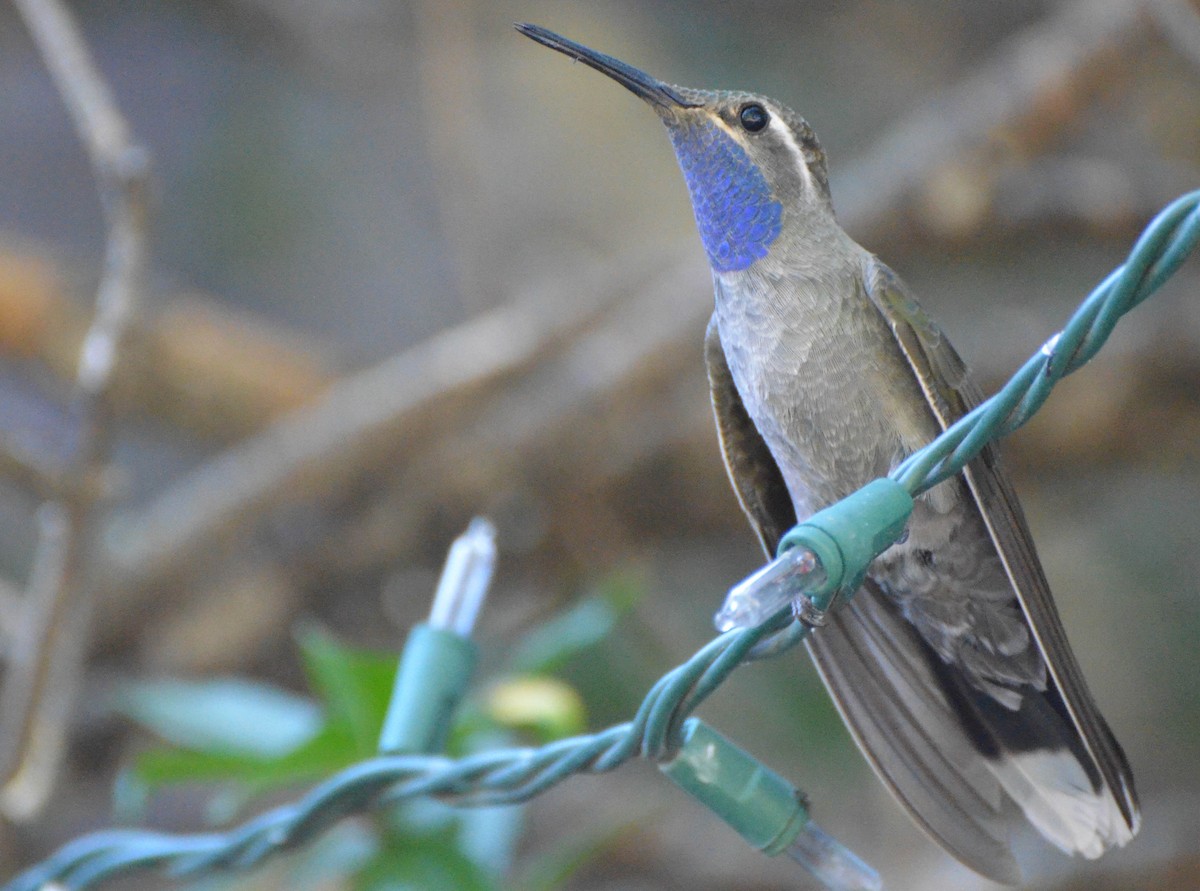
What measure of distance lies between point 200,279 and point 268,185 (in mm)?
491

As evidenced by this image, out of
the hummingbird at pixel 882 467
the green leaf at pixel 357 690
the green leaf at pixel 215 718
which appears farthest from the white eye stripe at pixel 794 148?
the green leaf at pixel 215 718

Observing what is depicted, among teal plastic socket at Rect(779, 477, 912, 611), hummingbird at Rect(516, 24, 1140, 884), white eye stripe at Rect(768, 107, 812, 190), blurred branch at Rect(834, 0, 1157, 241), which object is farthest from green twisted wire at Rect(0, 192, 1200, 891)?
blurred branch at Rect(834, 0, 1157, 241)

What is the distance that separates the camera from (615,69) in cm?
143

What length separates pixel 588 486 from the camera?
Answer: 357cm

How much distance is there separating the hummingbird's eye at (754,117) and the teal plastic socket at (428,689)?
73cm

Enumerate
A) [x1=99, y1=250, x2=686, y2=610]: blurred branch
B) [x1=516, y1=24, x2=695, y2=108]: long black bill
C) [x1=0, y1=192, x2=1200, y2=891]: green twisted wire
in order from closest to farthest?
[x1=0, y1=192, x2=1200, y2=891]: green twisted wire → [x1=516, y1=24, x2=695, y2=108]: long black bill → [x1=99, y1=250, x2=686, y2=610]: blurred branch

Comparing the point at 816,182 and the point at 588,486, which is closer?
the point at 816,182

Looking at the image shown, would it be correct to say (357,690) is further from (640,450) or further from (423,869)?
(640,450)

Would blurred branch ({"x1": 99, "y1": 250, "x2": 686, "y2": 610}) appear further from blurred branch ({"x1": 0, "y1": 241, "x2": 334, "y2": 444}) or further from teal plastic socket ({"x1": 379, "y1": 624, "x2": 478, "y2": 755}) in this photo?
teal plastic socket ({"x1": 379, "y1": 624, "x2": 478, "y2": 755})

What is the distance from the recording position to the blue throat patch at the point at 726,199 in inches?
59.9

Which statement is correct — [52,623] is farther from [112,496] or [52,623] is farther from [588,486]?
[588,486]

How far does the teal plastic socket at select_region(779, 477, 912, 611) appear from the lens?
3.02 feet

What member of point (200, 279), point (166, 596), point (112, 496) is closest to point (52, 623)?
point (112, 496)

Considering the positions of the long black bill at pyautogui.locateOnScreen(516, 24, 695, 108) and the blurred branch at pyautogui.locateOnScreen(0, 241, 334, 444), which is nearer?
the long black bill at pyautogui.locateOnScreen(516, 24, 695, 108)
